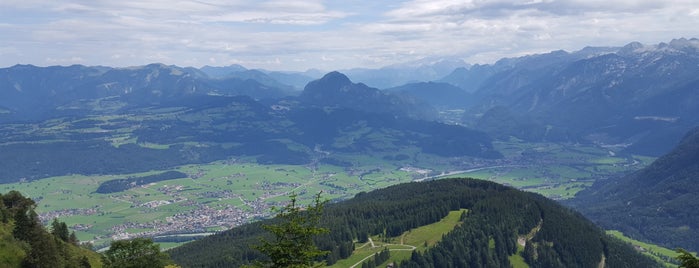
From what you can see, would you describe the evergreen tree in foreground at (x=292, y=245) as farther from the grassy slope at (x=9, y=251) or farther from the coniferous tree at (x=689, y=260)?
the grassy slope at (x=9, y=251)

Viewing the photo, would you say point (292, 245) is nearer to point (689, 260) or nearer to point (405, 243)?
point (689, 260)

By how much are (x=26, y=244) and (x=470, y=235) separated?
359 feet

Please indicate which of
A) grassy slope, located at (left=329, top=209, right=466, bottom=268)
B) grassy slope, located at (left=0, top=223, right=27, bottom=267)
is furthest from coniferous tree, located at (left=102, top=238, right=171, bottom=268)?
grassy slope, located at (left=329, top=209, right=466, bottom=268)

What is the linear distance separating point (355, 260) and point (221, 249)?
46.9 m

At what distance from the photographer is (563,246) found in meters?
158

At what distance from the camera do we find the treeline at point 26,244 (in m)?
64.6

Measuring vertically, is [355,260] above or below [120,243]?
below

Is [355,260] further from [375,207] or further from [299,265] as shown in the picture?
[299,265]

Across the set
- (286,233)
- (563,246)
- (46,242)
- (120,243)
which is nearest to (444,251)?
(563,246)

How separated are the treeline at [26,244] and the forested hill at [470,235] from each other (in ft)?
197

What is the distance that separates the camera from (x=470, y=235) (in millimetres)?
147375

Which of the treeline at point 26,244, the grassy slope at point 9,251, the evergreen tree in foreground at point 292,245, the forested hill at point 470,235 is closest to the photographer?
the evergreen tree in foreground at point 292,245

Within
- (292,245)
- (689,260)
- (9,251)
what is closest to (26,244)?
(9,251)

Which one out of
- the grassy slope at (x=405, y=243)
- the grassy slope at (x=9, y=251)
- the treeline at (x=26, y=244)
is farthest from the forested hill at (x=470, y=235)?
the grassy slope at (x=9, y=251)
